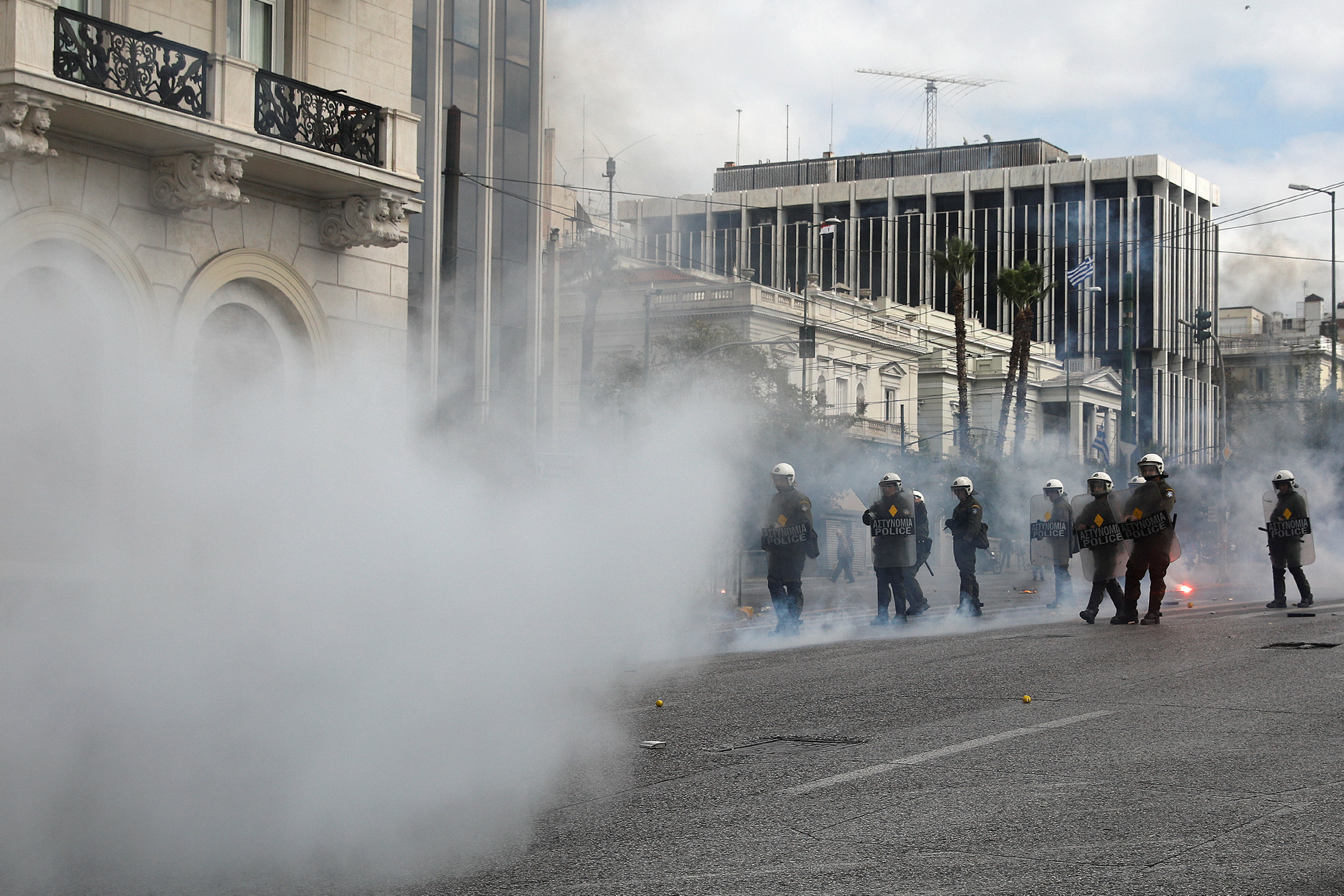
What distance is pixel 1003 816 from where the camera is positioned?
19.7ft

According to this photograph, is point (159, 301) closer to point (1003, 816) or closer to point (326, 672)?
point (326, 672)

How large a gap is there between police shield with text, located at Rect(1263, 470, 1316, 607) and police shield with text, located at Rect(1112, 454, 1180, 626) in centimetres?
322

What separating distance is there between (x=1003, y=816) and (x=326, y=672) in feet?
9.34

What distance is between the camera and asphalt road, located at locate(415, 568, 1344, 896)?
516 centimetres

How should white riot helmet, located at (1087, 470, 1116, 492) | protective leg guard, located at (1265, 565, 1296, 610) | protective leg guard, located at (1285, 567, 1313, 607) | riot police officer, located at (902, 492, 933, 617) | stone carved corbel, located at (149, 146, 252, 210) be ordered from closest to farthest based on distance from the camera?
stone carved corbel, located at (149, 146, 252, 210) < white riot helmet, located at (1087, 470, 1116, 492) < riot police officer, located at (902, 492, 933, 617) < protective leg guard, located at (1285, 567, 1313, 607) < protective leg guard, located at (1265, 565, 1296, 610)

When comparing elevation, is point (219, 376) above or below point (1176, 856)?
above

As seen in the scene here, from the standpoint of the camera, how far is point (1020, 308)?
1789 inches

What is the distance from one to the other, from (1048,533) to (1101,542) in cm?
393

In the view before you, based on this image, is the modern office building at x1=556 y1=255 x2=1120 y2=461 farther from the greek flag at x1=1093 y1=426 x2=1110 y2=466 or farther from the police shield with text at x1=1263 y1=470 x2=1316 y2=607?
the police shield with text at x1=1263 y1=470 x2=1316 y2=607

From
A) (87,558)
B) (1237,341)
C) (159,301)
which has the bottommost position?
(87,558)

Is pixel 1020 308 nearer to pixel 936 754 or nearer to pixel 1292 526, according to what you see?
pixel 1292 526

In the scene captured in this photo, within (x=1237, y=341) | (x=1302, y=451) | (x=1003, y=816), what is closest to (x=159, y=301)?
(x=1003, y=816)

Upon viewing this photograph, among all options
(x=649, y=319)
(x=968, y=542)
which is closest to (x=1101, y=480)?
(x=968, y=542)

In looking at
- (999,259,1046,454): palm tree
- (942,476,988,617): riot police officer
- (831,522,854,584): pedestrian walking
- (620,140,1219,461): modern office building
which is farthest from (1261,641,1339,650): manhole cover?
(999,259,1046,454): palm tree
